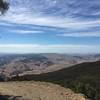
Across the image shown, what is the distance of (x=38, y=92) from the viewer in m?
24.6

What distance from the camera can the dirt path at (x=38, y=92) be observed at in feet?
74.4

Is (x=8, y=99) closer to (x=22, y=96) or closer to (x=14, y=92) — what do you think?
(x=22, y=96)

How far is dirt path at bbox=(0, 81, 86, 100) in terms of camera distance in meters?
22.7

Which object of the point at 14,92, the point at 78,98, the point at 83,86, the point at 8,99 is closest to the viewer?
the point at 8,99

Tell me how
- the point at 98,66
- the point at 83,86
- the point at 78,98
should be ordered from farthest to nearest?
the point at 98,66
the point at 83,86
the point at 78,98

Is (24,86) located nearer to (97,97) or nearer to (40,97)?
(40,97)

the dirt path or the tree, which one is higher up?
the tree

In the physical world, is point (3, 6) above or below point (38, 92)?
above

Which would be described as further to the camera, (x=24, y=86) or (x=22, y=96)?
(x=24, y=86)

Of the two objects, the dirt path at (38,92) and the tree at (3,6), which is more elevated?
the tree at (3,6)

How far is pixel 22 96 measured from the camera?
73.6 ft

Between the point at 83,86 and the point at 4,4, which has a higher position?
the point at 4,4

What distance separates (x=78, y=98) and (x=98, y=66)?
144ft

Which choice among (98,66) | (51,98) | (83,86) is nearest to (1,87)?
(51,98)
